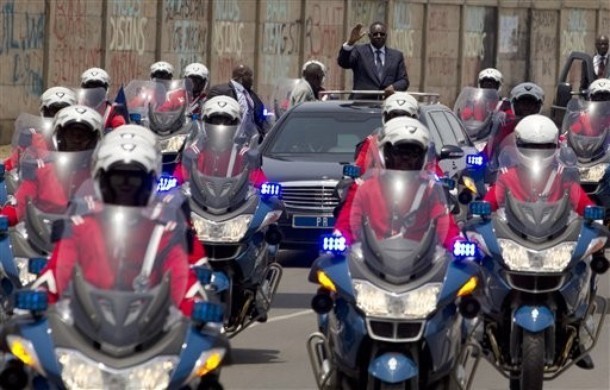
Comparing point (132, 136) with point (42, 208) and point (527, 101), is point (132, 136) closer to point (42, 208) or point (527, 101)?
point (42, 208)

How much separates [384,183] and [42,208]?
221cm

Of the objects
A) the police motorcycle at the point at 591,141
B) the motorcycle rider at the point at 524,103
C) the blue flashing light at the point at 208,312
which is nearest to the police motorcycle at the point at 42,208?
the blue flashing light at the point at 208,312

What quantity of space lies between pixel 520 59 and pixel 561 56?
1.86 meters

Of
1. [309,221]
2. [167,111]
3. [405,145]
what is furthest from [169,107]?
[405,145]

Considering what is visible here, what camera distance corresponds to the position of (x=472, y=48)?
47875 mm

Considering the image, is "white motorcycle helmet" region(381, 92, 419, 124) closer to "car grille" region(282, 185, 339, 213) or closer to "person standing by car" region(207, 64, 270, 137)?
"car grille" region(282, 185, 339, 213)

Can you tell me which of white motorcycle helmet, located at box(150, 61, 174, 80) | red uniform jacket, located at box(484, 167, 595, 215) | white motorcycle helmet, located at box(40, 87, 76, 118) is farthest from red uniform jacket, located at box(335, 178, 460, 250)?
white motorcycle helmet, located at box(150, 61, 174, 80)

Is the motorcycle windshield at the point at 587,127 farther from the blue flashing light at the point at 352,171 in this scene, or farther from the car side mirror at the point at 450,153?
the blue flashing light at the point at 352,171

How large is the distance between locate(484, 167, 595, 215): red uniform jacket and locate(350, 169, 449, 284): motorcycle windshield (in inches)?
76.7

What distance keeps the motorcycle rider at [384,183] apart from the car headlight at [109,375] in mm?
2490

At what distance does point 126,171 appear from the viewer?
8.69 m

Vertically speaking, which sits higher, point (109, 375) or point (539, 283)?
point (109, 375)

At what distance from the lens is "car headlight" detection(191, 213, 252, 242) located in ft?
48.0

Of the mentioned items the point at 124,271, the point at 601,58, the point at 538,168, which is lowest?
the point at 124,271
